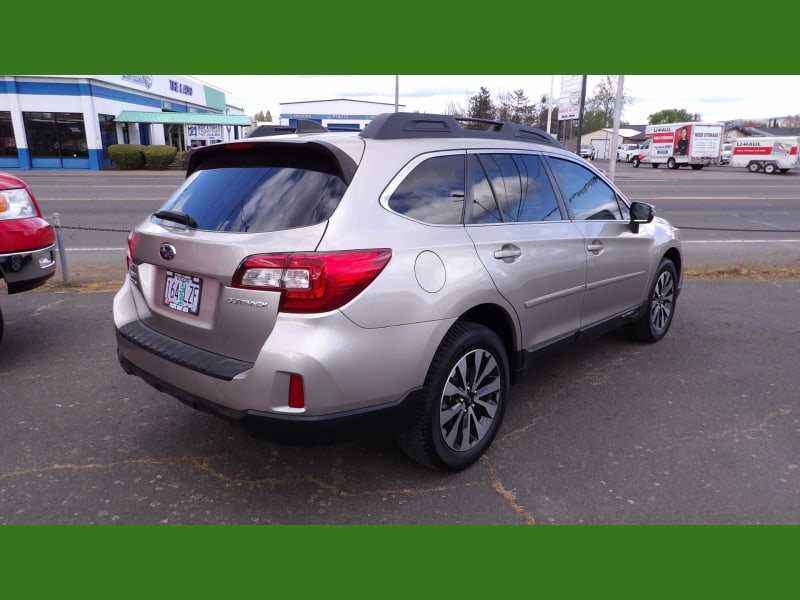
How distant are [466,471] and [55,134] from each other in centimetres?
3540

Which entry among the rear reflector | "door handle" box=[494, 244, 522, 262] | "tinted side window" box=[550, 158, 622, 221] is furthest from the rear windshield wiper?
"tinted side window" box=[550, 158, 622, 221]

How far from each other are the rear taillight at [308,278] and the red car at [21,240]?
290 cm

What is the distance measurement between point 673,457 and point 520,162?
2.08 metres

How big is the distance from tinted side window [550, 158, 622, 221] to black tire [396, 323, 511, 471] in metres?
1.49

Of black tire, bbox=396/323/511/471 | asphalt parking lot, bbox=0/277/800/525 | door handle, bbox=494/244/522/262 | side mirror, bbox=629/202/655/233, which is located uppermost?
side mirror, bbox=629/202/655/233

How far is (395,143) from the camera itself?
10.6ft

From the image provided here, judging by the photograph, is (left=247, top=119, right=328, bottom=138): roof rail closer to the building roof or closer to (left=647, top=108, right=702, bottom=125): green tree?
the building roof

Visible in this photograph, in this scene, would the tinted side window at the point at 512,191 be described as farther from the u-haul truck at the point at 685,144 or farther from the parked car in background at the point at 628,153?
the parked car in background at the point at 628,153

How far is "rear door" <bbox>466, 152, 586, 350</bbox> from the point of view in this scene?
3.46m

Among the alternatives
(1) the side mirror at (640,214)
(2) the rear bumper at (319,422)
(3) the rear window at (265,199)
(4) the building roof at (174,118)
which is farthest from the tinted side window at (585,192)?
(4) the building roof at (174,118)

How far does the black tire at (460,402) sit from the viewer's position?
10.1 feet

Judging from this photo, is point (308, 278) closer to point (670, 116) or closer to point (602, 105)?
point (602, 105)

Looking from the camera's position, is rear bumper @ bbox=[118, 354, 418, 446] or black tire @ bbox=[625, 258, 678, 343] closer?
rear bumper @ bbox=[118, 354, 418, 446]

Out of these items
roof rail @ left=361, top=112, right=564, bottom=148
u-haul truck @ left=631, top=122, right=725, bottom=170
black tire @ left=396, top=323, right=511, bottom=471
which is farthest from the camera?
u-haul truck @ left=631, top=122, right=725, bottom=170
